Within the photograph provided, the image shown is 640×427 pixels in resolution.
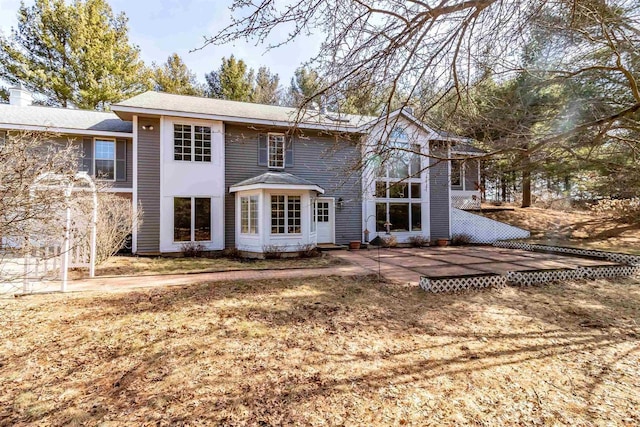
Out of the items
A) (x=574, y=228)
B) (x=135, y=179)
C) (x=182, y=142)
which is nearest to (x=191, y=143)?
(x=182, y=142)

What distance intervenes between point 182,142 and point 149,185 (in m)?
2.02

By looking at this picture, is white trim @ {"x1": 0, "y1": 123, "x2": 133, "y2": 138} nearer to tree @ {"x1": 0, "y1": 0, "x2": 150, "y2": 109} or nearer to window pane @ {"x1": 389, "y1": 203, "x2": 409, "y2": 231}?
tree @ {"x1": 0, "y1": 0, "x2": 150, "y2": 109}

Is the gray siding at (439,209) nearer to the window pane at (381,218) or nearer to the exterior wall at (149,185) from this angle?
the window pane at (381,218)

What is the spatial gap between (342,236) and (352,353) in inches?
405

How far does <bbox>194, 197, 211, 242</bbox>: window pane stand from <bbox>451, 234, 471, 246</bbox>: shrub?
11731mm

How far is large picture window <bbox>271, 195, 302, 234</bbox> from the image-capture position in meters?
11.3

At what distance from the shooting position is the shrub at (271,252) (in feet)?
35.8

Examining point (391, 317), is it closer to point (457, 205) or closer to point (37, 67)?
point (457, 205)

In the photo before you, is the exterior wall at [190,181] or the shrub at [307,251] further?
the shrub at [307,251]

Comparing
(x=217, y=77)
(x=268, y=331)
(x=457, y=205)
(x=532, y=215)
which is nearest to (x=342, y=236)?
(x=457, y=205)

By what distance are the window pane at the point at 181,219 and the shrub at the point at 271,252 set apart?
10.0 feet

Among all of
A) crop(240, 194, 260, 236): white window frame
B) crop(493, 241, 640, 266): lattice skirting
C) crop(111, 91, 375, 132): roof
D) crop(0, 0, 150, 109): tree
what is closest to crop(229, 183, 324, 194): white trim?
crop(240, 194, 260, 236): white window frame

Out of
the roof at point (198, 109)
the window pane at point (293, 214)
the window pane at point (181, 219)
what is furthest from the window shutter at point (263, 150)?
the window pane at point (181, 219)

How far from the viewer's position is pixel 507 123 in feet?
20.1
